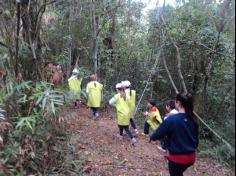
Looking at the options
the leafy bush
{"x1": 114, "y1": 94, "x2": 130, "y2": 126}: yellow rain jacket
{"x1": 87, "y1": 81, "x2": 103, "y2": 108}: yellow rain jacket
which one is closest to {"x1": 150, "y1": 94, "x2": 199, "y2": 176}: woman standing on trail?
the leafy bush

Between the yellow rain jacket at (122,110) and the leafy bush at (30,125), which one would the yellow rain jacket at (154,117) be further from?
the leafy bush at (30,125)

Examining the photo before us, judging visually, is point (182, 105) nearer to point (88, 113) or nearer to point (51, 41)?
point (88, 113)

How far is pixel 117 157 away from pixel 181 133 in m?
3.78

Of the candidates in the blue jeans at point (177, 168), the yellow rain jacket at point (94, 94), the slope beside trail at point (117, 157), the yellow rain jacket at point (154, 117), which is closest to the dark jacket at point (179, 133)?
the blue jeans at point (177, 168)

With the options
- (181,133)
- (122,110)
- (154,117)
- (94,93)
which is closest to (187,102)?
(181,133)

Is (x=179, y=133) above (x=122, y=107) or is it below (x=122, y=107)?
above

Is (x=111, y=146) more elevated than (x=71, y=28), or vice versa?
(x=71, y=28)

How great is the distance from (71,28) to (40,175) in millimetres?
11310

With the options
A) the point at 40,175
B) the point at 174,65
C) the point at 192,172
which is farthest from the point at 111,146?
the point at 174,65

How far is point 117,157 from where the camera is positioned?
28.1ft

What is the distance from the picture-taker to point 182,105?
16.5ft

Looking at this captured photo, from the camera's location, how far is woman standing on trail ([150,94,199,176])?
4.96 metres

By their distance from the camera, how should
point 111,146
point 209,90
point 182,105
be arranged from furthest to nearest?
point 209,90 < point 111,146 < point 182,105

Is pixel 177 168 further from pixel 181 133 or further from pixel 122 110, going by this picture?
pixel 122 110
